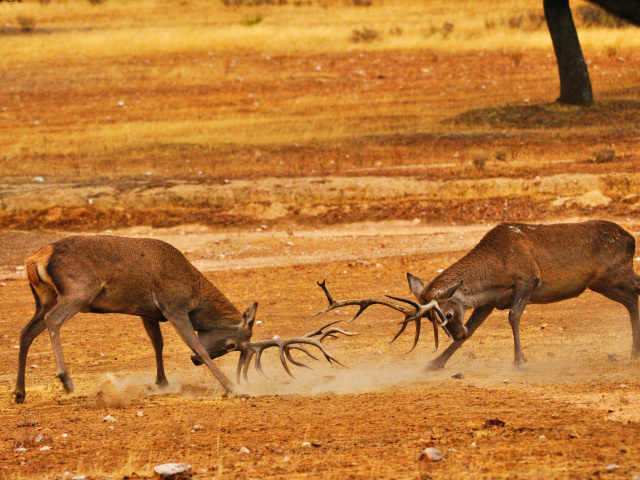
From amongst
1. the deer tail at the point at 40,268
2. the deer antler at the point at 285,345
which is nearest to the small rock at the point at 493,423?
the deer antler at the point at 285,345

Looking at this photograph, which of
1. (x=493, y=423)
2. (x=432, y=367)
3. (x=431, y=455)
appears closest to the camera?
(x=431, y=455)

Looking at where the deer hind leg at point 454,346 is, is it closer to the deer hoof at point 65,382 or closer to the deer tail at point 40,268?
the deer hoof at point 65,382

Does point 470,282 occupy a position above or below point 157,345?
above

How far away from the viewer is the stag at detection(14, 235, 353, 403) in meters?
9.70

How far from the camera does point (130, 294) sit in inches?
398

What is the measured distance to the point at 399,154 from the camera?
27.7 metres

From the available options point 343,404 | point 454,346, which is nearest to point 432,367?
point 454,346

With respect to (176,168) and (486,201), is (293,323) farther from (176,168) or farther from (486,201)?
(176,168)

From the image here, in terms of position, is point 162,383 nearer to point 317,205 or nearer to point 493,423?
point 493,423

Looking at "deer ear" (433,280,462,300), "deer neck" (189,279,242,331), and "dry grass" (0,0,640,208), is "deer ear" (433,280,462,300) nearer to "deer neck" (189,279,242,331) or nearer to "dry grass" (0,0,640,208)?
"deer neck" (189,279,242,331)

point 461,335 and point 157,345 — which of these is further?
point 157,345

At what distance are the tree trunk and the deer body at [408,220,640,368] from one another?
21674 mm

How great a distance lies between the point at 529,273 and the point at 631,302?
1566mm

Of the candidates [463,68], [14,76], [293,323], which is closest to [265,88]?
[463,68]
